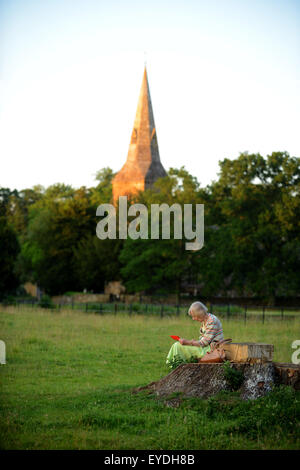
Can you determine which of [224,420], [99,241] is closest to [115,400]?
[224,420]

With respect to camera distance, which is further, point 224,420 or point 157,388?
point 157,388

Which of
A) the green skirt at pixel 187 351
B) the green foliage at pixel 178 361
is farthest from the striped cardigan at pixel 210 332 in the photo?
the green foliage at pixel 178 361

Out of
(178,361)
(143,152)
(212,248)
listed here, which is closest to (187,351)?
(178,361)

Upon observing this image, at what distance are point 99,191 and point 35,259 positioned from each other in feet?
98.8

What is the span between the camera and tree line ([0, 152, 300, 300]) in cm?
4603

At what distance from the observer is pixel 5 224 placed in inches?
1984

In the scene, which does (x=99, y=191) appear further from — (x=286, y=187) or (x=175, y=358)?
(x=175, y=358)

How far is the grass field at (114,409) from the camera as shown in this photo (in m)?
7.05

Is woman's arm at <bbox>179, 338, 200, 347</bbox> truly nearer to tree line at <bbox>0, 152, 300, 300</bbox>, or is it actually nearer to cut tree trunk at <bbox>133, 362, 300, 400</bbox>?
cut tree trunk at <bbox>133, 362, 300, 400</bbox>

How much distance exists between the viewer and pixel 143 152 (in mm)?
90562

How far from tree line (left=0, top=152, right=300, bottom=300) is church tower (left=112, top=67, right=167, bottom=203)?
2675cm

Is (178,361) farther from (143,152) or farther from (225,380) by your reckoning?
(143,152)

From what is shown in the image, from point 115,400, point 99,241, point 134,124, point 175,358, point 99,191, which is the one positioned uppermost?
point 134,124

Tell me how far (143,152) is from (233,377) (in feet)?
273
